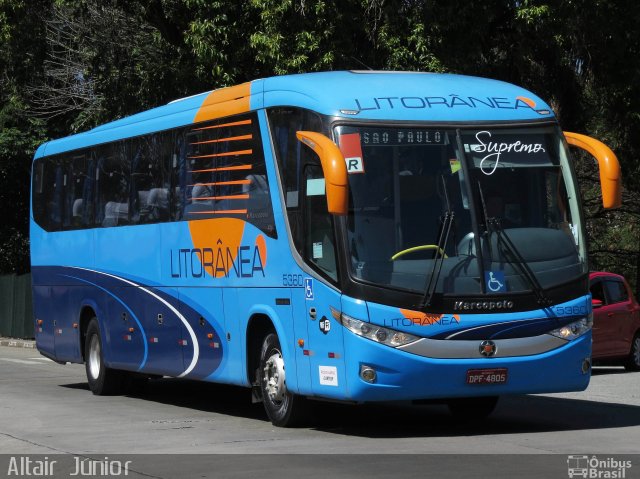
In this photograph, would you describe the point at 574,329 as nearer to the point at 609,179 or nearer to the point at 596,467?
the point at 609,179

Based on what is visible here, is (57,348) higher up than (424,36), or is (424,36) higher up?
(424,36)

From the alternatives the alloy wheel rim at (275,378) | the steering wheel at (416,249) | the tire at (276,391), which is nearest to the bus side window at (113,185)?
the tire at (276,391)

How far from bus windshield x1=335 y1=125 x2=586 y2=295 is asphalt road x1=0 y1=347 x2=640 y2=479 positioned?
1.46 m

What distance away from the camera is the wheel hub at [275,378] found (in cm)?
1248

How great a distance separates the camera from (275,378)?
41.2 feet

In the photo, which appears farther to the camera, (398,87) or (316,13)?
(316,13)

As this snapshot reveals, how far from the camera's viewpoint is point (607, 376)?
20.2 m

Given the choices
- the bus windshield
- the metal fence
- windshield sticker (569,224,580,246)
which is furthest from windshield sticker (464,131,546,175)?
the metal fence

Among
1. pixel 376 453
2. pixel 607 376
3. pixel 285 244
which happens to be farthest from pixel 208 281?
pixel 607 376

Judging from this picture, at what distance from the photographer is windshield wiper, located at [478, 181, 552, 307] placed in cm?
1143

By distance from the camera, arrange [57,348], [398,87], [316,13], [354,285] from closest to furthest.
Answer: [354,285]
[398,87]
[57,348]
[316,13]

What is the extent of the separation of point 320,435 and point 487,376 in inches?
66.5

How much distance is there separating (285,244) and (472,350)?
2122 mm

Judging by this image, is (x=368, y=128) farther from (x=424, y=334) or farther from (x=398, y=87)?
(x=424, y=334)
